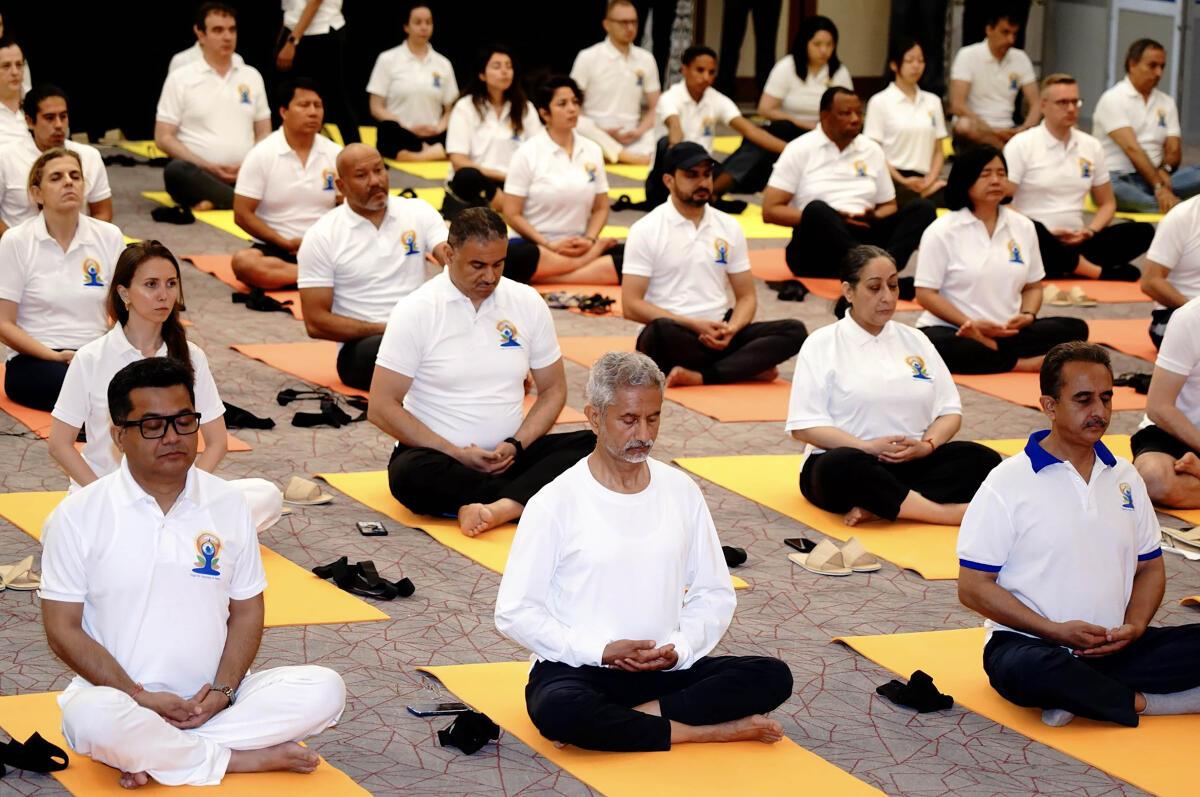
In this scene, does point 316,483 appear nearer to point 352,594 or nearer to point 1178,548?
point 352,594

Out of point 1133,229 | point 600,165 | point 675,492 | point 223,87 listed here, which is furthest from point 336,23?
point 675,492

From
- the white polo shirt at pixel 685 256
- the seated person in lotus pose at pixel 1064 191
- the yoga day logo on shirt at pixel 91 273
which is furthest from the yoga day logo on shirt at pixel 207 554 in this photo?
the seated person in lotus pose at pixel 1064 191

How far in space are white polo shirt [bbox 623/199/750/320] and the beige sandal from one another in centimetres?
218

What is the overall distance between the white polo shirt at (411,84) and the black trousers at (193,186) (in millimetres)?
2019

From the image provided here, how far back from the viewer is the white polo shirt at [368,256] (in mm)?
7082

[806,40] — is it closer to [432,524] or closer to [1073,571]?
[432,524]

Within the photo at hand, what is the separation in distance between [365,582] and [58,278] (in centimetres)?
201

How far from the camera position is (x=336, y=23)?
11.6 m

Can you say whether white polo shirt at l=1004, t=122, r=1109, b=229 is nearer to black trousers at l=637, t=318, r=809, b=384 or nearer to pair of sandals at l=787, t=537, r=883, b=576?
black trousers at l=637, t=318, r=809, b=384

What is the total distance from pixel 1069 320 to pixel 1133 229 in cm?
199

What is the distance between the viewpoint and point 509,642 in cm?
467

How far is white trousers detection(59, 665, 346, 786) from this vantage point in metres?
3.54

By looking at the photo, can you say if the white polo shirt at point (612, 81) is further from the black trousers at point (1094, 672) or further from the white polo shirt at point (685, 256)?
the black trousers at point (1094, 672)

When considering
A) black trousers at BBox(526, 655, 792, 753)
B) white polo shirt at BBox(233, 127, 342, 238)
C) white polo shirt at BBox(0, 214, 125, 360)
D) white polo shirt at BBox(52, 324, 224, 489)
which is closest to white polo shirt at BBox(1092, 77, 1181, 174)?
white polo shirt at BBox(233, 127, 342, 238)
